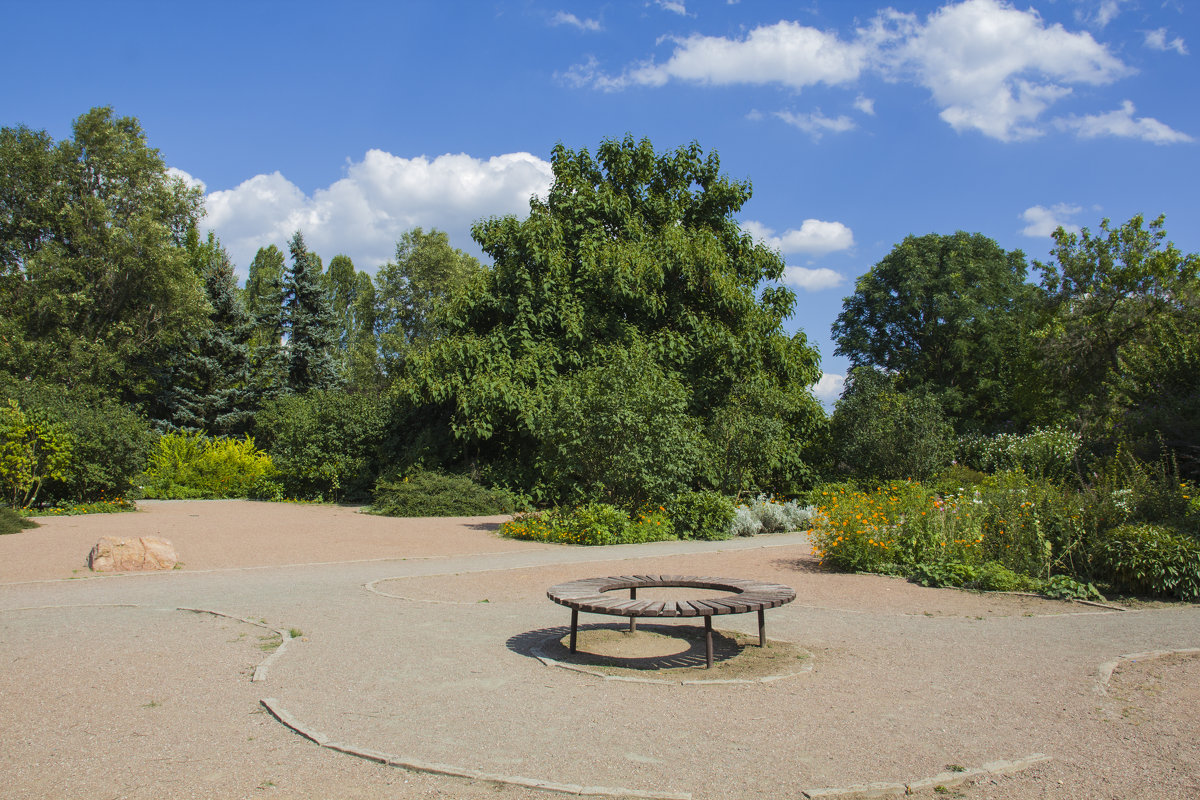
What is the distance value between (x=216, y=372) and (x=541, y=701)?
33.6 m

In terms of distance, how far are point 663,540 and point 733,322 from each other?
1013 centimetres

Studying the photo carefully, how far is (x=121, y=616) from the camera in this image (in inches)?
282

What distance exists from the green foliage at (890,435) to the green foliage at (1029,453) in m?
2.09

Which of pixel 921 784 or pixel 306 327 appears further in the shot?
pixel 306 327

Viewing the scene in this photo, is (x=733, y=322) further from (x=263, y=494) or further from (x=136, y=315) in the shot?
(x=136, y=315)

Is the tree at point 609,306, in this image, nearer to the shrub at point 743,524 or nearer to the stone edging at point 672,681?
the shrub at point 743,524

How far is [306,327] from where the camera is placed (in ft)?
116

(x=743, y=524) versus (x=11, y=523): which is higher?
(x=743, y=524)

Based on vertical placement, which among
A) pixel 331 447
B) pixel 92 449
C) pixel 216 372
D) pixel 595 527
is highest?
pixel 216 372

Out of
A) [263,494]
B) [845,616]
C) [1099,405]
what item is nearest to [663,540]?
[845,616]

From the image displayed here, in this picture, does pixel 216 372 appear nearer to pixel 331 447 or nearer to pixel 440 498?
pixel 331 447

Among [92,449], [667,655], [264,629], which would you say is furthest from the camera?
[92,449]

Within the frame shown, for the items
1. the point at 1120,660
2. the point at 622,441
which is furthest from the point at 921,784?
the point at 622,441

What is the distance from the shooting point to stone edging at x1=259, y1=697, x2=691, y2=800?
3.34 metres
